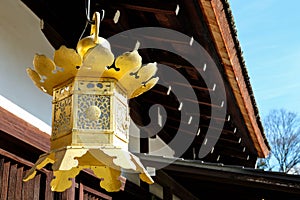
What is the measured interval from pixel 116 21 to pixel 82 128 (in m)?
1.99

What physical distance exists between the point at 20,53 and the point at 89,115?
59.0 inches

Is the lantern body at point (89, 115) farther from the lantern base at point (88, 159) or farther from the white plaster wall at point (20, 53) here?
the white plaster wall at point (20, 53)

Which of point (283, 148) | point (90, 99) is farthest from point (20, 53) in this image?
point (283, 148)

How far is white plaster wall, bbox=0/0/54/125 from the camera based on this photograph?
3.00 metres

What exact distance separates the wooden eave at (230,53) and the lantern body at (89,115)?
4.14 ft

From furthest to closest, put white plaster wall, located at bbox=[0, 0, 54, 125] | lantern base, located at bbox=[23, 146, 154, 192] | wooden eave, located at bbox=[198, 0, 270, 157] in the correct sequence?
wooden eave, located at bbox=[198, 0, 270, 157], white plaster wall, located at bbox=[0, 0, 54, 125], lantern base, located at bbox=[23, 146, 154, 192]

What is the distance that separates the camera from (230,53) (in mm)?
3559

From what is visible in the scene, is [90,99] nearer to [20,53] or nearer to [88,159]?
[88,159]

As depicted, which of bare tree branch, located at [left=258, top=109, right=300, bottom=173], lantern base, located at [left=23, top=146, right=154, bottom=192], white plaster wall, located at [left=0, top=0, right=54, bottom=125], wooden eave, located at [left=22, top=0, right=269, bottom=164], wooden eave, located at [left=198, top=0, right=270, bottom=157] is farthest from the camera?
bare tree branch, located at [left=258, top=109, right=300, bottom=173]

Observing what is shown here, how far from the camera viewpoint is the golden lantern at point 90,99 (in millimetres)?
1783

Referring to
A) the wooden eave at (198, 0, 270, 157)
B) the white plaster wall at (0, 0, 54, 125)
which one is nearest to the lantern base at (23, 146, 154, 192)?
the white plaster wall at (0, 0, 54, 125)

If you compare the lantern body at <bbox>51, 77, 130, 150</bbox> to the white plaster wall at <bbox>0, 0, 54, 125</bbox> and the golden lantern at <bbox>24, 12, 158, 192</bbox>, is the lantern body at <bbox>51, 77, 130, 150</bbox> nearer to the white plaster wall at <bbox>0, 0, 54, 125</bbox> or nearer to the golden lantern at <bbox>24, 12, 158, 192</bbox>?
the golden lantern at <bbox>24, 12, 158, 192</bbox>

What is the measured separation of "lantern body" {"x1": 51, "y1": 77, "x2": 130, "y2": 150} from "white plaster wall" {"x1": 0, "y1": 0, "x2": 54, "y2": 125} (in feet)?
3.61

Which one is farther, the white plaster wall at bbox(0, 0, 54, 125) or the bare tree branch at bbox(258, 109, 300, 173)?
the bare tree branch at bbox(258, 109, 300, 173)
